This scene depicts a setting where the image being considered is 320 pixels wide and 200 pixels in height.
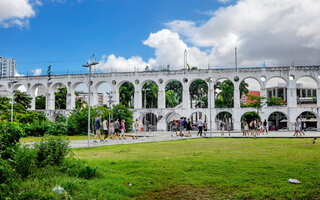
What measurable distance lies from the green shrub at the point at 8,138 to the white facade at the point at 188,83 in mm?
27611

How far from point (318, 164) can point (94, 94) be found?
115 ft

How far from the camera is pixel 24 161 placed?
17.0ft

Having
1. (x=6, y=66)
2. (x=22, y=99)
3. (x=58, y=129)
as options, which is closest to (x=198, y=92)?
(x=58, y=129)

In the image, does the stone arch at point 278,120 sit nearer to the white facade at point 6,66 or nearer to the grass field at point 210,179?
the grass field at point 210,179

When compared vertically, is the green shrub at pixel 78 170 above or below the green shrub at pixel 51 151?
below

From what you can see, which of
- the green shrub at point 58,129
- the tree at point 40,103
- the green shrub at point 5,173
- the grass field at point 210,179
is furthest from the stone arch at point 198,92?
the green shrub at point 5,173

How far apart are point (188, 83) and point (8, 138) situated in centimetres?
3094

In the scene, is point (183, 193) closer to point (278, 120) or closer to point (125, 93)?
point (125, 93)

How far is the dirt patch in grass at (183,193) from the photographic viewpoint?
180 inches

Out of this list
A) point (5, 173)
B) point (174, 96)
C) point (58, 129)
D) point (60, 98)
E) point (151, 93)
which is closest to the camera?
point (5, 173)

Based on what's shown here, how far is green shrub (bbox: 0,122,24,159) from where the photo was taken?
5051mm

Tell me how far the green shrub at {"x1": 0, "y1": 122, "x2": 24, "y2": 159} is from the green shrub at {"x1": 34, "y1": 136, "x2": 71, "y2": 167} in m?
0.68

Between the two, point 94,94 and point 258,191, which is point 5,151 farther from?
point 94,94

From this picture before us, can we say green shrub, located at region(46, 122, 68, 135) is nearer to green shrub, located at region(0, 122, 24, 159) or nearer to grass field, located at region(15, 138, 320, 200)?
grass field, located at region(15, 138, 320, 200)
